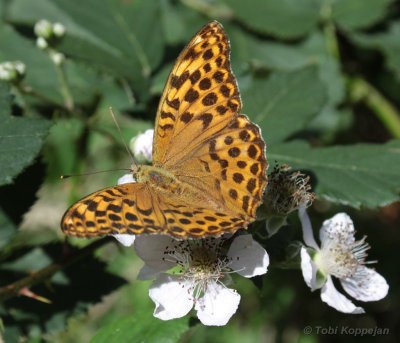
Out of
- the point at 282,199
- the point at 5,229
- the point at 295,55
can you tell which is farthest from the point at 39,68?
the point at 282,199

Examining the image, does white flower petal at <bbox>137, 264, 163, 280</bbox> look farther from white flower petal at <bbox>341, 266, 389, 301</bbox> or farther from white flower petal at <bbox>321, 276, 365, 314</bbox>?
white flower petal at <bbox>341, 266, 389, 301</bbox>

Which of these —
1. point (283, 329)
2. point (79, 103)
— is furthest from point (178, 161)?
point (283, 329)

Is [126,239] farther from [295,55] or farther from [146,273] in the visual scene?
[295,55]

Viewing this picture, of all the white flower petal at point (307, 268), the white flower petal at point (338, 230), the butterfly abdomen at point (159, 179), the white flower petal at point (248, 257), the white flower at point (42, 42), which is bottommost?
the white flower petal at point (338, 230)

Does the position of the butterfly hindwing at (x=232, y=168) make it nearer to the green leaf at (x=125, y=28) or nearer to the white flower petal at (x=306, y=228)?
the white flower petal at (x=306, y=228)

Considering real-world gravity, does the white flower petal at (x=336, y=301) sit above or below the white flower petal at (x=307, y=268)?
below

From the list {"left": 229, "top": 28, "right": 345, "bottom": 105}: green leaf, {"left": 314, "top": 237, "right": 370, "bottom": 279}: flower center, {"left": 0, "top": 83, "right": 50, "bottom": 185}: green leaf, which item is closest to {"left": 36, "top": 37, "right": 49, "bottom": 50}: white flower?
{"left": 0, "top": 83, "right": 50, "bottom": 185}: green leaf

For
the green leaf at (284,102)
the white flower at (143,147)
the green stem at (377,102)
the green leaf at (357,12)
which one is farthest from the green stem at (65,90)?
the green stem at (377,102)
